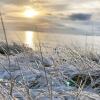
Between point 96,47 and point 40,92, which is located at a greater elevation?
point 96,47

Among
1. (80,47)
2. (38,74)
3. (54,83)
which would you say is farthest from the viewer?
(80,47)

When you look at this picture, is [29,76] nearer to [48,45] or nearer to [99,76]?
[99,76]

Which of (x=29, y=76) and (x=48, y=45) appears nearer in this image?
(x=29, y=76)

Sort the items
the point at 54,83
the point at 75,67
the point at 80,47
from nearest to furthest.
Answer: the point at 54,83 < the point at 75,67 < the point at 80,47

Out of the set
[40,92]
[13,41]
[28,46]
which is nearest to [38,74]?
[40,92]

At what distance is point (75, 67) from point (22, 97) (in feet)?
6.06

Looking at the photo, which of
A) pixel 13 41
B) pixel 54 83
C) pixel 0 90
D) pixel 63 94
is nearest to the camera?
pixel 0 90

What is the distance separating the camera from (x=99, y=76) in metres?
4.18

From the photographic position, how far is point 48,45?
7.67 metres

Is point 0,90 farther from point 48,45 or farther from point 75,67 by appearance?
point 48,45

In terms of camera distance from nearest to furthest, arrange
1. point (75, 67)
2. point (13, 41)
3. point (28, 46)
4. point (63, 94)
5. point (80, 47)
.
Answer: point (63, 94), point (75, 67), point (80, 47), point (28, 46), point (13, 41)

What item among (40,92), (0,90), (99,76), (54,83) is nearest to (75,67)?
(99,76)

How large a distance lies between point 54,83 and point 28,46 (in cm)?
617

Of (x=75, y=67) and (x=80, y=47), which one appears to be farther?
(x=80, y=47)
